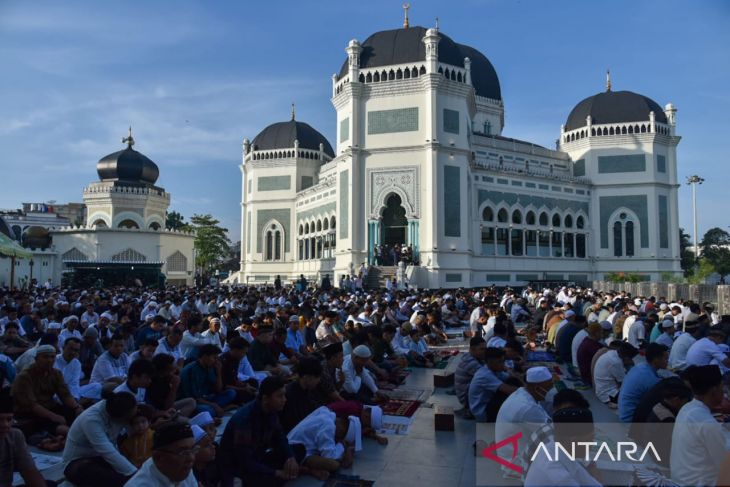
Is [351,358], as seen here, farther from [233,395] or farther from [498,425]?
[498,425]

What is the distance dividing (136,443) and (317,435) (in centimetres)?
158

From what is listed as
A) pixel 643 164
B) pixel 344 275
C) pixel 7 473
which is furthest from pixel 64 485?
pixel 643 164

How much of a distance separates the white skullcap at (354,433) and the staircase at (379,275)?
2189cm

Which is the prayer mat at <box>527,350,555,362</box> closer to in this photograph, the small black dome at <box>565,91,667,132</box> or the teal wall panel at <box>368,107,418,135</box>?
the teal wall panel at <box>368,107,418,135</box>

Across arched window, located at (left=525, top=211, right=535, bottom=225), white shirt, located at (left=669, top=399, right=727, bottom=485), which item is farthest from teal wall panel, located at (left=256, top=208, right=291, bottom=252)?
white shirt, located at (left=669, top=399, right=727, bottom=485)

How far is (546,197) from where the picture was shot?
3581cm

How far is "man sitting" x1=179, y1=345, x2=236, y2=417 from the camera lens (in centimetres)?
656

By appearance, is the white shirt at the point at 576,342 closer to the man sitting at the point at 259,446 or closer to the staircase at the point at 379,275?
the man sitting at the point at 259,446

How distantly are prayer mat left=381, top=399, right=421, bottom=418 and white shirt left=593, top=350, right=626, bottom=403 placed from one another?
255 centimetres

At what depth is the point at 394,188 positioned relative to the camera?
29359 mm

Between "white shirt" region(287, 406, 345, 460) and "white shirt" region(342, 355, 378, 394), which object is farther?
"white shirt" region(342, 355, 378, 394)

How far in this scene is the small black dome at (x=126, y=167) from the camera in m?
42.0

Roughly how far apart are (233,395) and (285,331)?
2311mm

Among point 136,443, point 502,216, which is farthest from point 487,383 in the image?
point 502,216
